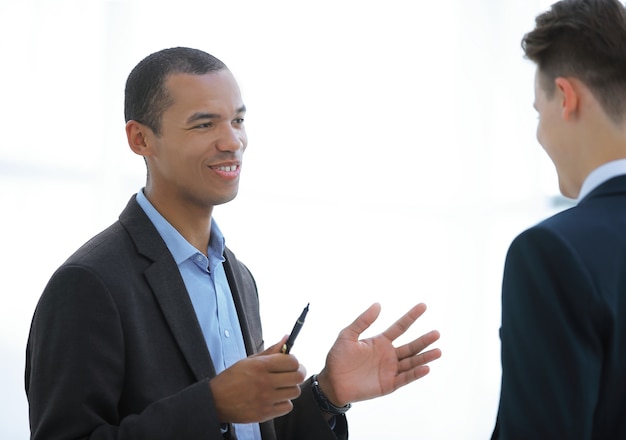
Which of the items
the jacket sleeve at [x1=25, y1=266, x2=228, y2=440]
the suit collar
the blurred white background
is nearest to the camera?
the suit collar

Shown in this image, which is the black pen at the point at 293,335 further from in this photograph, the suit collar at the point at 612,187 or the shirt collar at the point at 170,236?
the suit collar at the point at 612,187

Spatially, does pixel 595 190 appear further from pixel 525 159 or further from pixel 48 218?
pixel 525 159

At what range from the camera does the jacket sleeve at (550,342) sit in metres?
1.17

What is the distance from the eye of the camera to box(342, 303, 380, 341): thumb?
1.80 m

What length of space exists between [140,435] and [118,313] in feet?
0.82

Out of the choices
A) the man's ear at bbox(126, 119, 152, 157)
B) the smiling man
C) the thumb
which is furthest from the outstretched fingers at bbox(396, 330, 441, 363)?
the man's ear at bbox(126, 119, 152, 157)

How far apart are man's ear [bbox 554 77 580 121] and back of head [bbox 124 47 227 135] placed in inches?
36.0

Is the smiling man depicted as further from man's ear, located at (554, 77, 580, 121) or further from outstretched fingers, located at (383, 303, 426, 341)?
man's ear, located at (554, 77, 580, 121)

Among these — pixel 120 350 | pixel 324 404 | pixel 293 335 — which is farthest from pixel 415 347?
pixel 120 350

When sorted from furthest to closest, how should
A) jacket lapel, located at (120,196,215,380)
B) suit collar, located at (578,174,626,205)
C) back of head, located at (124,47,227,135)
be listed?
back of head, located at (124,47,227,135) → jacket lapel, located at (120,196,215,380) → suit collar, located at (578,174,626,205)

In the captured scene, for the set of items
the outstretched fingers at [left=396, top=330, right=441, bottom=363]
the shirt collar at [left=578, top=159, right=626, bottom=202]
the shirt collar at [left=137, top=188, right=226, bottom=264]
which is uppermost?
the shirt collar at [left=137, top=188, right=226, bottom=264]

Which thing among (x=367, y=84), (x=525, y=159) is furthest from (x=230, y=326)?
(x=525, y=159)

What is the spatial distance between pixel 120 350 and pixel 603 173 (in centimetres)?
96

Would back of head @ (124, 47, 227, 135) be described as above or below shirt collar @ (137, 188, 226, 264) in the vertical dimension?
above
